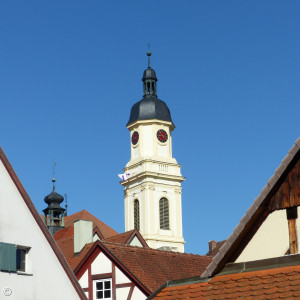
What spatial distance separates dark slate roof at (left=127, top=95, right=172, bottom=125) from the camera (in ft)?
312

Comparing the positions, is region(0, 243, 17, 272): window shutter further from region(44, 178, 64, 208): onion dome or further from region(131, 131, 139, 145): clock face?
region(131, 131, 139, 145): clock face

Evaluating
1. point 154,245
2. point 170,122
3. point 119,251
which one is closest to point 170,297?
point 119,251

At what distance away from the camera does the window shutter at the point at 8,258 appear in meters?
21.5

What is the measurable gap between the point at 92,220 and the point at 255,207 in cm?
7087

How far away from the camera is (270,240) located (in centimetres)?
1292

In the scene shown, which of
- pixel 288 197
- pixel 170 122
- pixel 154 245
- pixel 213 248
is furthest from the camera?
pixel 170 122

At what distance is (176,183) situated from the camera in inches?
3637

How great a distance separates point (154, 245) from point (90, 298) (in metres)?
60.3

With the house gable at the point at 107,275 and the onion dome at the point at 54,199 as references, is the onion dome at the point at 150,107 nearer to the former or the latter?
the onion dome at the point at 54,199

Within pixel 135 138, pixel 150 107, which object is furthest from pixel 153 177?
pixel 150 107

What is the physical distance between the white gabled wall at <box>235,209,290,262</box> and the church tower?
7443 cm

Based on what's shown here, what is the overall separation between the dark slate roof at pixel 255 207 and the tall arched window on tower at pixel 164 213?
76.5 metres

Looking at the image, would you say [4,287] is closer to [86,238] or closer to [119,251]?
[119,251]

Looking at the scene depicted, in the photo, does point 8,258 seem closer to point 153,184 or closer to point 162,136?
point 153,184
